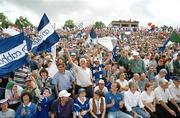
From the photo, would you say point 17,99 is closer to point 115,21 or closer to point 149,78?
point 149,78

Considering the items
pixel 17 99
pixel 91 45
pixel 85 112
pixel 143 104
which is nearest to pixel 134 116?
pixel 143 104

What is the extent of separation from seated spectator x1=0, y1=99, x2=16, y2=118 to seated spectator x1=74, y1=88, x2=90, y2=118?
5.42 feet

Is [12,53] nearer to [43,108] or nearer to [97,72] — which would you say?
[43,108]

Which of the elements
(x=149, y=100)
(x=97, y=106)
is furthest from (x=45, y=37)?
(x=149, y=100)

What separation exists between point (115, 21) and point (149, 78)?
319ft

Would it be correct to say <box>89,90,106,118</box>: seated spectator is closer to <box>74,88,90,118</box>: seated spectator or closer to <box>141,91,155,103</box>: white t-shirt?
<box>74,88,90,118</box>: seated spectator

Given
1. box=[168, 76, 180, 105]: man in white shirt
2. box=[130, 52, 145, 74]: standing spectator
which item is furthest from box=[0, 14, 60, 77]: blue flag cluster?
box=[130, 52, 145, 74]: standing spectator

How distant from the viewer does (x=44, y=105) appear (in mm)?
10719

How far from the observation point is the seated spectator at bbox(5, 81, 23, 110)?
1098cm

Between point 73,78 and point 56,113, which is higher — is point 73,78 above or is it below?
above

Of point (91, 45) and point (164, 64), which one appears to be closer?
point (164, 64)

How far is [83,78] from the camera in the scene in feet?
39.7

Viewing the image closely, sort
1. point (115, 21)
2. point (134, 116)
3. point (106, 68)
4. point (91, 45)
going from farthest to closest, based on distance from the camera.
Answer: point (115, 21) < point (91, 45) < point (106, 68) < point (134, 116)

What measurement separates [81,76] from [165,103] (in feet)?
8.75
